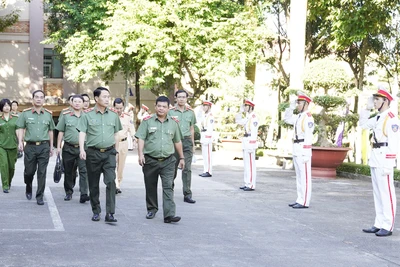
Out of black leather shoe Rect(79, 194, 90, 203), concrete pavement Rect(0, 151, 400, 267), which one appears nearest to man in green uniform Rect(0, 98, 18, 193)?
concrete pavement Rect(0, 151, 400, 267)

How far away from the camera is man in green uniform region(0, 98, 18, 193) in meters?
14.3

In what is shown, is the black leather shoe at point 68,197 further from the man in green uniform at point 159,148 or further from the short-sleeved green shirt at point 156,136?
the short-sleeved green shirt at point 156,136

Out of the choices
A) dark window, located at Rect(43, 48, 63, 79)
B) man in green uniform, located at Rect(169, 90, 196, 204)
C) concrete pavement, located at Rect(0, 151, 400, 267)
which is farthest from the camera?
dark window, located at Rect(43, 48, 63, 79)

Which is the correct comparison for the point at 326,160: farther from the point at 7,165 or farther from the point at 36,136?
the point at 36,136

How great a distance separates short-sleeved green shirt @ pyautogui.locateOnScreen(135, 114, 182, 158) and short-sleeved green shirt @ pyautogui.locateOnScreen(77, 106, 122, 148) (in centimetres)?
40

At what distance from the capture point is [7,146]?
14516 mm

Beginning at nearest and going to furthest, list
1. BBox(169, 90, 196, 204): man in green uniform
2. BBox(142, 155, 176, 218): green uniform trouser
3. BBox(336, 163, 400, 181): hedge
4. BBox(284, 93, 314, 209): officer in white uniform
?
BBox(142, 155, 176, 218): green uniform trouser → BBox(284, 93, 314, 209): officer in white uniform → BBox(169, 90, 196, 204): man in green uniform → BBox(336, 163, 400, 181): hedge

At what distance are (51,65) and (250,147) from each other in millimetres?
27353

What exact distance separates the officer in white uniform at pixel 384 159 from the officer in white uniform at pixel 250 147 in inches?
217

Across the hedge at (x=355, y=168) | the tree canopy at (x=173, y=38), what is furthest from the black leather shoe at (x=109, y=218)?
the tree canopy at (x=173, y=38)

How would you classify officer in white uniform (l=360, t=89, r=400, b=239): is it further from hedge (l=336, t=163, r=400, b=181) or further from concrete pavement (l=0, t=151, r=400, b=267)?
hedge (l=336, t=163, r=400, b=181)

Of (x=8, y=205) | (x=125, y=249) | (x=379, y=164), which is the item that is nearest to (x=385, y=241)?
(x=379, y=164)

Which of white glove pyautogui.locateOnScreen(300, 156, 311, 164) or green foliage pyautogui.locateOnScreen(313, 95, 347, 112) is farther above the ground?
green foliage pyautogui.locateOnScreen(313, 95, 347, 112)

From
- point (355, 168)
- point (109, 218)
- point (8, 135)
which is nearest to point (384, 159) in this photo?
point (109, 218)
